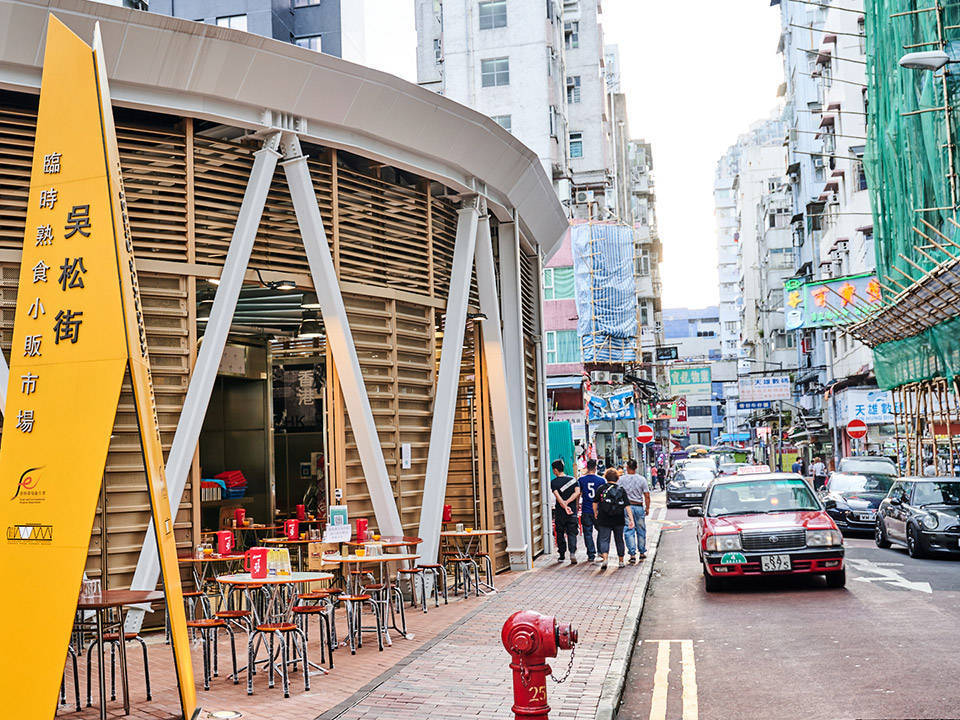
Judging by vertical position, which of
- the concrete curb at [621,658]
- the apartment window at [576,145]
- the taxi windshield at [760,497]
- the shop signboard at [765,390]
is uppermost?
the apartment window at [576,145]

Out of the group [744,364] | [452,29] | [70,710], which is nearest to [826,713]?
[70,710]

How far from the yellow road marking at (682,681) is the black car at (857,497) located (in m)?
13.3

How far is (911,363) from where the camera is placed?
28.8 m

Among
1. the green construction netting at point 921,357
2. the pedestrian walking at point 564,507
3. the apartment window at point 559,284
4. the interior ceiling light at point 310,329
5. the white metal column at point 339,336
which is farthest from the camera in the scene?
the apartment window at point 559,284

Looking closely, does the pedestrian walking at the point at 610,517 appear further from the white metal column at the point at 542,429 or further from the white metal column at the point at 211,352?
the white metal column at the point at 211,352

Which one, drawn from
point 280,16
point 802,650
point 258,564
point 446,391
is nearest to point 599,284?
point 280,16

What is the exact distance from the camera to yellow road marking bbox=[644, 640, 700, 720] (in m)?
7.71

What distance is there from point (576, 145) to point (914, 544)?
44995 millimetres

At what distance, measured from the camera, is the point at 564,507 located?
60.7 ft

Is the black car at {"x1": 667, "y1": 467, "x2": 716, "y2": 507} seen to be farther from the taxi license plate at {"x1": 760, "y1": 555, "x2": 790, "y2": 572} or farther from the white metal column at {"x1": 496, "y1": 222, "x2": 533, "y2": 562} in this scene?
the taxi license plate at {"x1": 760, "y1": 555, "x2": 790, "y2": 572}

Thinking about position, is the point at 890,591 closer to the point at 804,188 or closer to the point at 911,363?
the point at 911,363

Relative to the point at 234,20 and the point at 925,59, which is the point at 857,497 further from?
the point at 234,20

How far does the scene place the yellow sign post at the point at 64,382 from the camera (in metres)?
6.45

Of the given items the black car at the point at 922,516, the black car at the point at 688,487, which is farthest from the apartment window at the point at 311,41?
the black car at the point at 922,516
